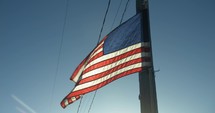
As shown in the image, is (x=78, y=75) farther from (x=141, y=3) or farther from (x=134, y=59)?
(x=141, y=3)

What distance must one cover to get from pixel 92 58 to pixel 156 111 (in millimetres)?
2779

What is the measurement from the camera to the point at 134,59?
5812mm

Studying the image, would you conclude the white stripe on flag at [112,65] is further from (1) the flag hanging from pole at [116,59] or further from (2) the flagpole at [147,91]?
(2) the flagpole at [147,91]

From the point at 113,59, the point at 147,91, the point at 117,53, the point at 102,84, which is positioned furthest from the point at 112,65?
the point at 147,91

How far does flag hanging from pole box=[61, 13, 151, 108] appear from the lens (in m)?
5.77

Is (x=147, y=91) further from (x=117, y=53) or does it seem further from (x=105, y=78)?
(x=117, y=53)

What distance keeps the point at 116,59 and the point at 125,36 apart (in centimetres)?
70

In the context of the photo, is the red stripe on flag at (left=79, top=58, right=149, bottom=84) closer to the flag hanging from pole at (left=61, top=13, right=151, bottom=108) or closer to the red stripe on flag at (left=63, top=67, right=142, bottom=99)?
the flag hanging from pole at (left=61, top=13, right=151, bottom=108)

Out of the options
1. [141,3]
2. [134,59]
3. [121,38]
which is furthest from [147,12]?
[134,59]

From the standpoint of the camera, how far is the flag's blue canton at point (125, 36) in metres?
6.07

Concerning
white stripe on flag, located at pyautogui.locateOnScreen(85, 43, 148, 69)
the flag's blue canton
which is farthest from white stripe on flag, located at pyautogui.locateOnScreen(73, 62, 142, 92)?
the flag's blue canton

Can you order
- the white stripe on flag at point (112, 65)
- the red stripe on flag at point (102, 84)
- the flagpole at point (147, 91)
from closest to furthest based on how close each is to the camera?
1. the flagpole at point (147, 91)
2. the red stripe on flag at point (102, 84)
3. the white stripe on flag at point (112, 65)

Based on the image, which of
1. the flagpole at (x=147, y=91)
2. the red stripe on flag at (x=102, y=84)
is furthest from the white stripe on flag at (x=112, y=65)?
the flagpole at (x=147, y=91)

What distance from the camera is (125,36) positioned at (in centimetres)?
620
